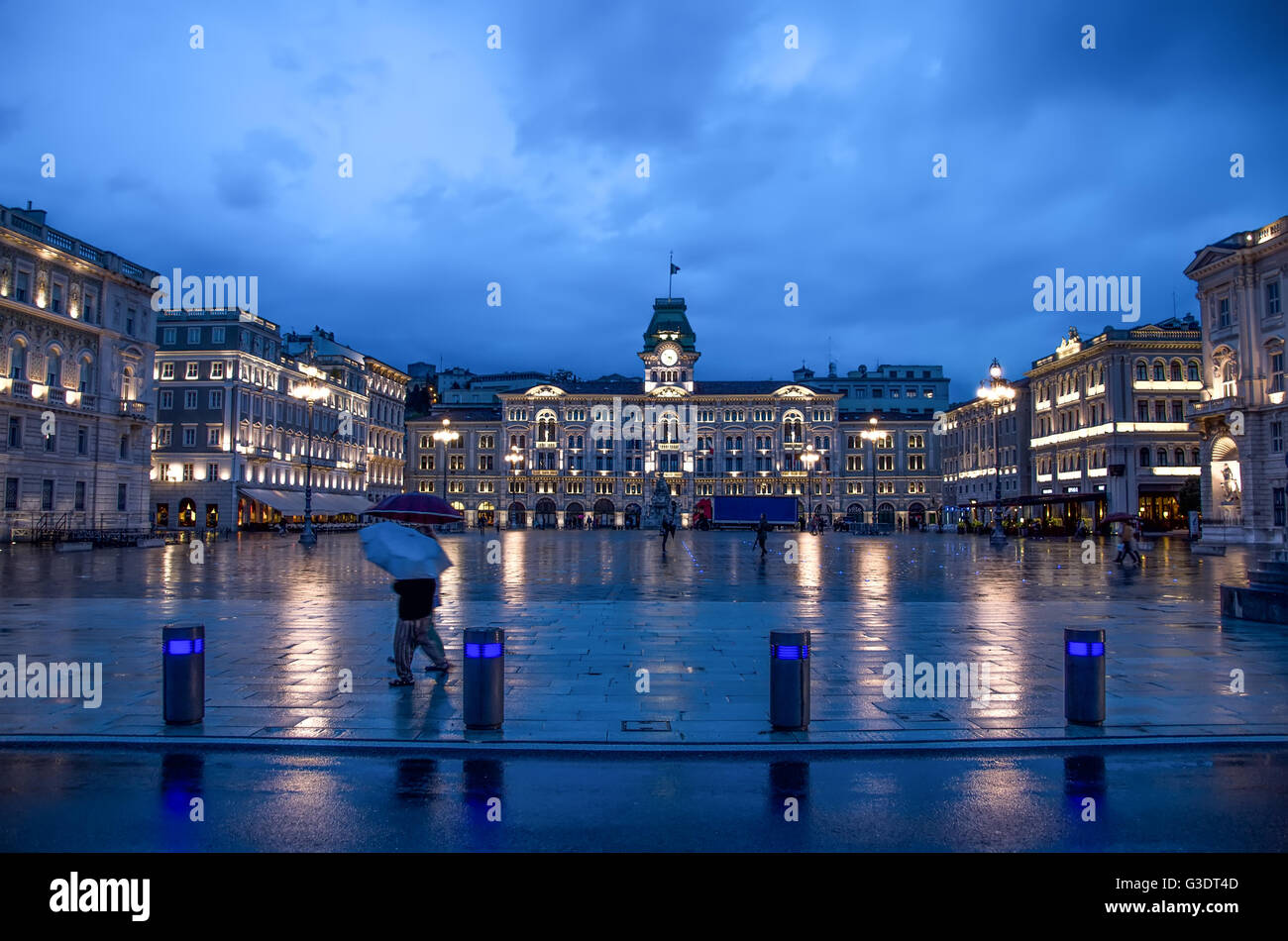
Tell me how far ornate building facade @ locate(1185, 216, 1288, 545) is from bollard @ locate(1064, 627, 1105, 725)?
47507mm

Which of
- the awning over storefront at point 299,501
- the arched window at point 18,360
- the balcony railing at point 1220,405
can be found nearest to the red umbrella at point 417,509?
A: the arched window at point 18,360

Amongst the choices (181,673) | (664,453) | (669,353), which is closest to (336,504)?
(664,453)

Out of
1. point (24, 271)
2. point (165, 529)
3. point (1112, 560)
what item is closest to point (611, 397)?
point (165, 529)

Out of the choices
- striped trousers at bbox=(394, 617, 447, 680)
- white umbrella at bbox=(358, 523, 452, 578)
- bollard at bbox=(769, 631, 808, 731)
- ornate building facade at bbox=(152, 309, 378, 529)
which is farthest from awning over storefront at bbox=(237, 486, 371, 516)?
bollard at bbox=(769, 631, 808, 731)

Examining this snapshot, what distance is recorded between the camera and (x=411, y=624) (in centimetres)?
984

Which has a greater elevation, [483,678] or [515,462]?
[515,462]

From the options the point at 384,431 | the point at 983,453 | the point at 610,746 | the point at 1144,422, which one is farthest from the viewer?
the point at 384,431

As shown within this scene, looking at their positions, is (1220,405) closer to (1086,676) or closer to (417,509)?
(1086,676)

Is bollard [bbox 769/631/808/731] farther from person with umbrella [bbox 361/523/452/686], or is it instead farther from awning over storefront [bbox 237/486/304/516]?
awning over storefront [bbox 237/486/304/516]

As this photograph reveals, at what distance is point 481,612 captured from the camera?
1673cm

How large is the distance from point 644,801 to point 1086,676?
14.4 ft

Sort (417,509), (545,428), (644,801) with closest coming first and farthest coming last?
(644,801)
(417,509)
(545,428)
